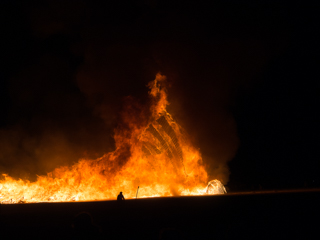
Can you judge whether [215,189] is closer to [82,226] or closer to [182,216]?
[182,216]

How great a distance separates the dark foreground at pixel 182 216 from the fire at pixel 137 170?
2.08m

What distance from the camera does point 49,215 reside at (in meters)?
4.60

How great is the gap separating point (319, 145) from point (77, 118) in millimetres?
16158

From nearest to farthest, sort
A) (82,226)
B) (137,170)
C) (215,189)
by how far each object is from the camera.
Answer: (82,226), (137,170), (215,189)

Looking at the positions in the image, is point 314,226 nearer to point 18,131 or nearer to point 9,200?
point 9,200

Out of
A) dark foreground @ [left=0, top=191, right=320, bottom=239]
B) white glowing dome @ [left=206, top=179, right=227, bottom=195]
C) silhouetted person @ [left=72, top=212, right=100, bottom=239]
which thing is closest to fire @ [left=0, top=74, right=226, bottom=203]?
white glowing dome @ [left=206, top=179, right=227, bottom=195]

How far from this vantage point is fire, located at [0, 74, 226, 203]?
277 inches

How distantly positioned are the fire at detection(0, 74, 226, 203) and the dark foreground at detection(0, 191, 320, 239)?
208 cm

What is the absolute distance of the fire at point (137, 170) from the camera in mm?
7035

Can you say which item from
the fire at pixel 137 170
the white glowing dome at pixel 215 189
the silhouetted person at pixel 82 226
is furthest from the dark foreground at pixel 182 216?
the white glowing dome at pixel 215 189

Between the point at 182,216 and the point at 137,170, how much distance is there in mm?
3575

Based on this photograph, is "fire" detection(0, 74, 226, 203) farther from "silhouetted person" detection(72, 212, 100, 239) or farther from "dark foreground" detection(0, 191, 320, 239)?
"silhouetted person" detection(72, 212, 100, 239)

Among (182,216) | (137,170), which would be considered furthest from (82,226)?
(137,170)

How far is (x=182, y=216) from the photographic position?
4.51 metres
